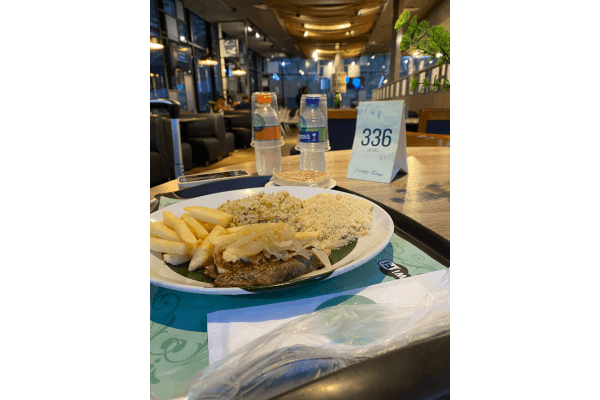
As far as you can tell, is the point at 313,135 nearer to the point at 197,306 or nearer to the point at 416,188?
the point at 416,188

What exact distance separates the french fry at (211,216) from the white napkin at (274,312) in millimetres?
271

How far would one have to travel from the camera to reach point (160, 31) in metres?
8.73

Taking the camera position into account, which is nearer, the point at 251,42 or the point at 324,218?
the point at 324,218

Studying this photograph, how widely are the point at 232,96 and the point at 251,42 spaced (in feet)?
12.0

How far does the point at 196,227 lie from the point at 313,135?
69 cm

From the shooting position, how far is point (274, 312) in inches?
17.5

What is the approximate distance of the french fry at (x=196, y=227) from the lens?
62 centimetres

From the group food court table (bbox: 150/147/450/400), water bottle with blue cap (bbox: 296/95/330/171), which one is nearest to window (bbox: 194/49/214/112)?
water bottle with blue cap (bbox: 296/95/330/171)

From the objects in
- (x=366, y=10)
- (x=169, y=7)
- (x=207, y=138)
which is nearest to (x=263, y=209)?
(x=207, y=138)

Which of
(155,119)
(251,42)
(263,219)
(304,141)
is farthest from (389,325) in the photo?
(251,42)

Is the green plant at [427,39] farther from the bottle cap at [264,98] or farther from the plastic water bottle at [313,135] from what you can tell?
the bottle cap at [264,98]

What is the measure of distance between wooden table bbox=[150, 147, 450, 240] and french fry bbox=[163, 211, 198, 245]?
0.44m

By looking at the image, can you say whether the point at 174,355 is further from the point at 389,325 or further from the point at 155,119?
the point at 155,119

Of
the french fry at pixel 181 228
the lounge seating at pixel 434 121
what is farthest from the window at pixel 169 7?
the french fry at pixel 181 228
